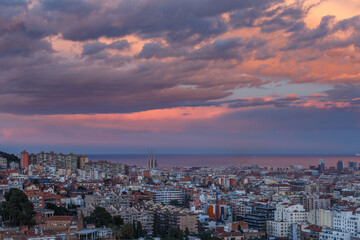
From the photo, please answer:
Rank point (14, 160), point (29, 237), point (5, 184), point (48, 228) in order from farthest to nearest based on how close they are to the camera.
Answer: point (14, 160)
point (5, 184)
point (48, 228)
point (29, 237)

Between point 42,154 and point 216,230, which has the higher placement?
point 42,154

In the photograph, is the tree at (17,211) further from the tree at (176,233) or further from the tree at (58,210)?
the tree at (176,233)

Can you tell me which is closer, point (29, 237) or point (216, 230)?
point (29, 237)

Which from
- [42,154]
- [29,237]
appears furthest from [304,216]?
[42,154]

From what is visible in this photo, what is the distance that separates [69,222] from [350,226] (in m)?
9.98

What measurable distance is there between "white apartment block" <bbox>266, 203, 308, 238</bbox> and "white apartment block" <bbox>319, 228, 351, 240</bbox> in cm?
232

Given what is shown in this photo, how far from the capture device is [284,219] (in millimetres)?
19172

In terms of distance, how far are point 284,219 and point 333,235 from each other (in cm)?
358

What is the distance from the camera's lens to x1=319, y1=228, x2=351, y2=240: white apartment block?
15.5m

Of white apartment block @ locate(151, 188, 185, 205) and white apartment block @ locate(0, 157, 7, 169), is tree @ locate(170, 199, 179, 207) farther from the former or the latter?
white apartment block @ locate(0, 157, 7, 169)

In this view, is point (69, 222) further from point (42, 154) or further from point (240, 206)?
point (42, 154)

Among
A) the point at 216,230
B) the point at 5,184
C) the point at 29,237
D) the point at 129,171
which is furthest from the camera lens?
the point at 129,171

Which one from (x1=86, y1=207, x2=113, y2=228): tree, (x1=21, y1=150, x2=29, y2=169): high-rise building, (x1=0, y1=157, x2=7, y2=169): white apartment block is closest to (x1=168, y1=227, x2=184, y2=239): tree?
(x1=86, y1=207, x2=113, y2=228): tree

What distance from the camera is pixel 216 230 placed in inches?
676
